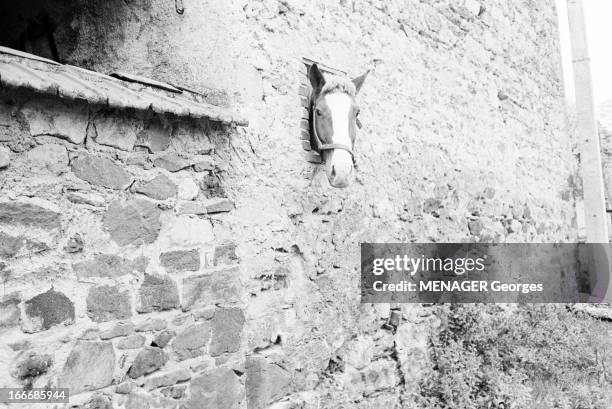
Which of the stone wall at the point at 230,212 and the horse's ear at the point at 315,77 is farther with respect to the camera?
the horse's ear at the point at 315,77

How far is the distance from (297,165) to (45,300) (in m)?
1.69

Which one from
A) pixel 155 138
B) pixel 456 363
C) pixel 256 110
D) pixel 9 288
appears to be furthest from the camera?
pixel 456 363

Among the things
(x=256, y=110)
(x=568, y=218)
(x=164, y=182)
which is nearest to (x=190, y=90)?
(x=256, y=110)

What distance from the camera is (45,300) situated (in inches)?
79.6

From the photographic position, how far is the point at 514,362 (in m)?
4.51

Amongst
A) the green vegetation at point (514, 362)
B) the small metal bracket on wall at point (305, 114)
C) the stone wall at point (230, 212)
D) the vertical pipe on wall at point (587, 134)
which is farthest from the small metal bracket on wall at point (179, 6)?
the vertical pipe on wall at point (587, 134)

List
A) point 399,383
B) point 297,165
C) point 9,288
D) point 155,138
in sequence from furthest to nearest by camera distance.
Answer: point 399,383 → point 297,165 → point 155,138 → point 9,288

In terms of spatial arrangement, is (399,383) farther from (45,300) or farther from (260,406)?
(45,300)

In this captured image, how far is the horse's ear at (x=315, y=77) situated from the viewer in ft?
10.3

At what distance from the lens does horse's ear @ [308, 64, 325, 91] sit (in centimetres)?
313

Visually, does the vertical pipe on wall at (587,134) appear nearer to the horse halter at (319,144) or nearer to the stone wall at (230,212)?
the stone wall at (230,212)

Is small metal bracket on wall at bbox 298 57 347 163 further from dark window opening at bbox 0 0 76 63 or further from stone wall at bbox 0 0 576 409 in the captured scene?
dark window opening at bbox 0 0 76 63

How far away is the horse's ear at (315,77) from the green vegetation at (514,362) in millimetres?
2466

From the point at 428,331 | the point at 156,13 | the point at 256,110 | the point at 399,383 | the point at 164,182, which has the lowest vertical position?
the point at 399,383
